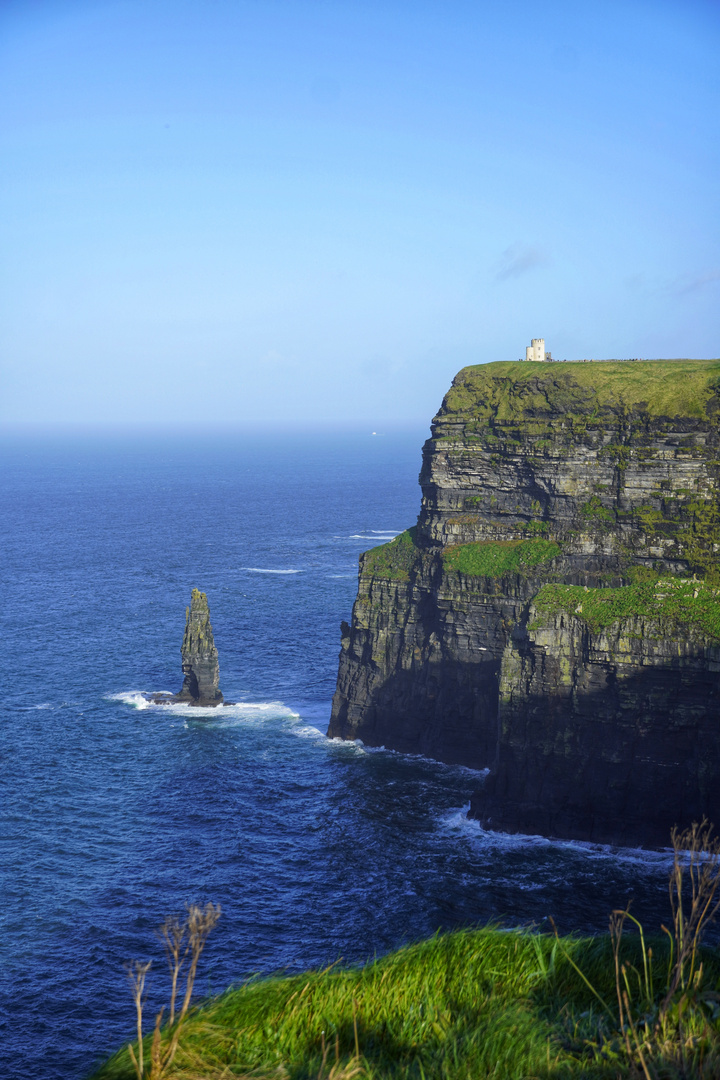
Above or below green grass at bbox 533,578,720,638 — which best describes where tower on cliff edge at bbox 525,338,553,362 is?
above

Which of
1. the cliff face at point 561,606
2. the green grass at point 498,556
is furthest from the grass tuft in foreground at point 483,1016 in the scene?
the green grass at point 498,556

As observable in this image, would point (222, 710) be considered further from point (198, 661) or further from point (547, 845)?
point (547, 845)

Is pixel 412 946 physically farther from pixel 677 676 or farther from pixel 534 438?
pixel 534 438

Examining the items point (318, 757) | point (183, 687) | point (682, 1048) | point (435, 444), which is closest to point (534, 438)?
point (435, 444)

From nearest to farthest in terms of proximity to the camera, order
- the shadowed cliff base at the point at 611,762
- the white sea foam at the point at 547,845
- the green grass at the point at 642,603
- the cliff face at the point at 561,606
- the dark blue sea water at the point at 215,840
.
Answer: the dark blue sea water at the point at 215,840 < the white sea foam at the point at 547,845 < the shadowed cliff base at the point at 611,762 < the cliff face at the point at 561,606 < the green grass at the point at 642,603

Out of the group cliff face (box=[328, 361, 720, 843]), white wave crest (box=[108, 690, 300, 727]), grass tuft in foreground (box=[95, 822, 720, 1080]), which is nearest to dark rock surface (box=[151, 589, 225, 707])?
white wave crest (box=[108, 690, 300, 727])

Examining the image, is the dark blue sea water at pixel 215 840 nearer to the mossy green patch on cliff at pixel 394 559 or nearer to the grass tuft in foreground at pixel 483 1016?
the grass tuft in foreground at pixel 483 1016

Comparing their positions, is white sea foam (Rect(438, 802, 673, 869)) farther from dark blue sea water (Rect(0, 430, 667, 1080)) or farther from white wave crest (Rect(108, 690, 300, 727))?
white wave crest (Rect(108, 690, 300, 727))
